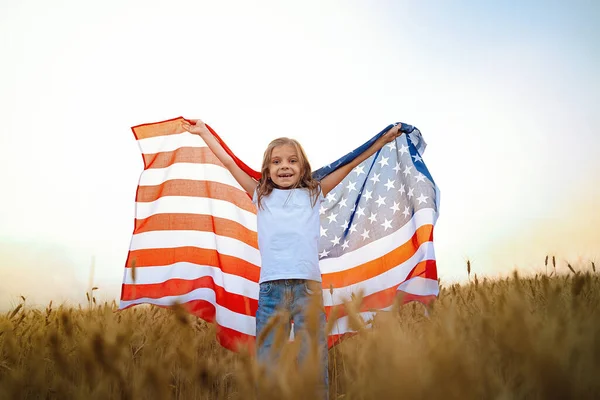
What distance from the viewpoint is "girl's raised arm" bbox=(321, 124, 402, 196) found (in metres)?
4.27

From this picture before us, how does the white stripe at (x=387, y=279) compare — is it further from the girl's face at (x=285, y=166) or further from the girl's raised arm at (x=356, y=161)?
the girl's face at (x=285, y=166)

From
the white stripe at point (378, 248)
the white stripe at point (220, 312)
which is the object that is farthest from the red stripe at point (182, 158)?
the white stripe at point (378, 248)

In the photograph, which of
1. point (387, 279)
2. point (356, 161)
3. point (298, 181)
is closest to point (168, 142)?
point (298, 181)

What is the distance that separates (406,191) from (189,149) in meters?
2.22

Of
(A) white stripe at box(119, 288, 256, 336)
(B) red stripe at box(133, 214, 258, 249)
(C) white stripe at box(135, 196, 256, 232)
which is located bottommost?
(A) white stripe at box(119, 288, 256, 336)

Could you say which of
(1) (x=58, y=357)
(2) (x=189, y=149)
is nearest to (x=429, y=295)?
(2) (x=189, y=149)

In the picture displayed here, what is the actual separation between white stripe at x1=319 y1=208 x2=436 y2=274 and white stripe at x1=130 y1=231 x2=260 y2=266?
78cm

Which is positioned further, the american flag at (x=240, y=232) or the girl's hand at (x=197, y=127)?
Result: the girl's hand at (x=197, y=127)

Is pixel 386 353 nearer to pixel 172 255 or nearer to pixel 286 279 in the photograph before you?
pixel 286 279

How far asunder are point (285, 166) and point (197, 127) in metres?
1.19

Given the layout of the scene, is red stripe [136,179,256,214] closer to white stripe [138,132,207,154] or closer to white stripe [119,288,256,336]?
white stripe [138,132,207,154]

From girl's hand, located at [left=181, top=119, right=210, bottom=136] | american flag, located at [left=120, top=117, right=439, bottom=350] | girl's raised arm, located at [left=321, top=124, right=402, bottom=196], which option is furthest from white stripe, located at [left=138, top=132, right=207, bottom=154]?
girl's raised arm, located at [left=321, top=124, right=402, bottom=196]

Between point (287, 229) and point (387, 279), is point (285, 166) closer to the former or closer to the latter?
point (287, 229)

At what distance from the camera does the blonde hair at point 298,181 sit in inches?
154
